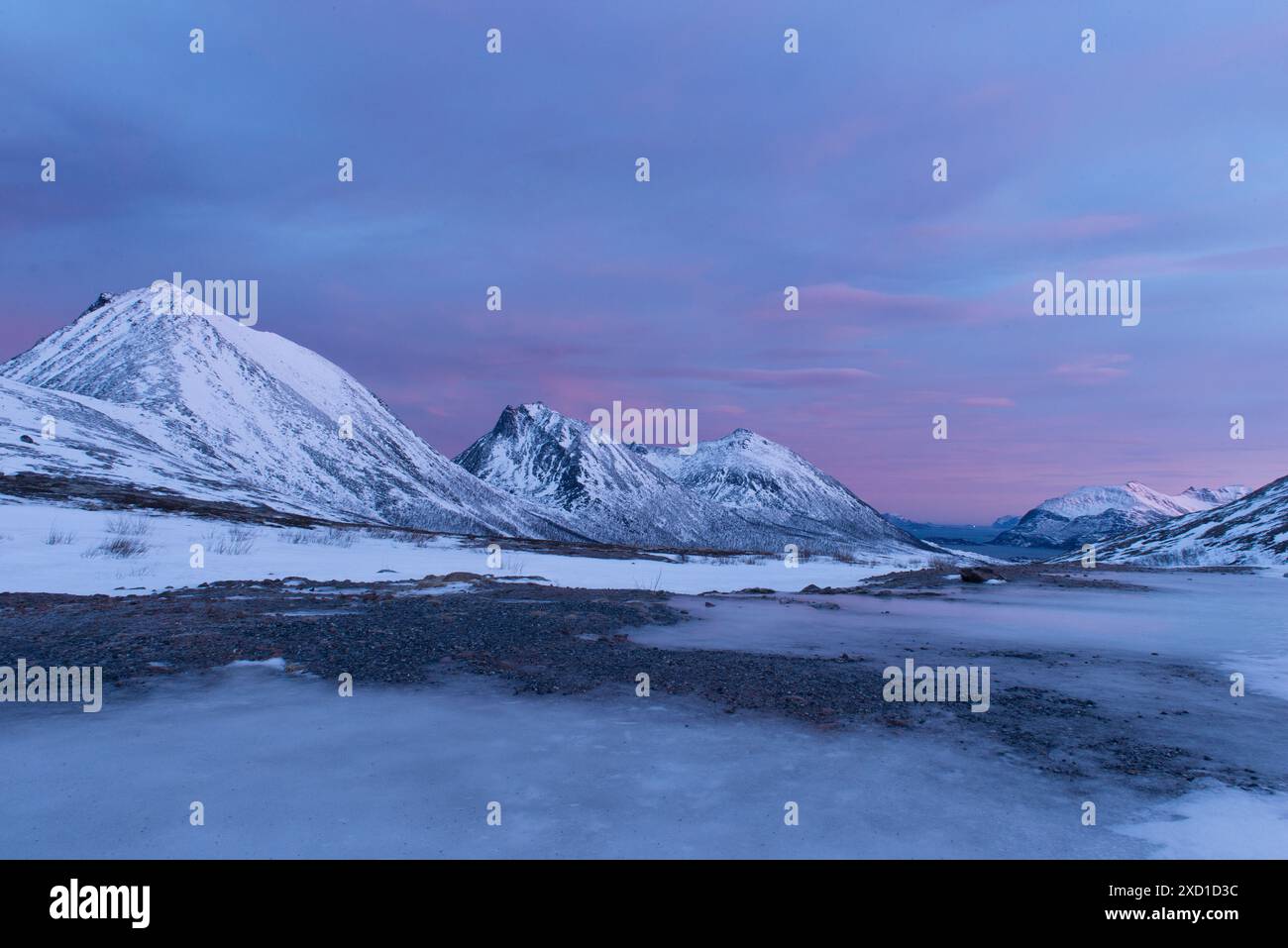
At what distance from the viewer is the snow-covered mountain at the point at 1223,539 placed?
1583 inches

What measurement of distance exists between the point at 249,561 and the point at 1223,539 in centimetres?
5360

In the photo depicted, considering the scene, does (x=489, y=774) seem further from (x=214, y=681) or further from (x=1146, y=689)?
(x=1146, y=689)

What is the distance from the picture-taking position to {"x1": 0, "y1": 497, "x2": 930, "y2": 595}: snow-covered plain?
1917 cm

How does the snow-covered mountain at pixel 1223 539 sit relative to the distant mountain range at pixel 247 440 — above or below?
below

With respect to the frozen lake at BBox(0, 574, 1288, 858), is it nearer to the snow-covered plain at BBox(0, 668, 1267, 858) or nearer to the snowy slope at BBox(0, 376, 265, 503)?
the snow-covered plain at BBox(0, 668, 1267, 858)

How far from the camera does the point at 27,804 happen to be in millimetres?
5824

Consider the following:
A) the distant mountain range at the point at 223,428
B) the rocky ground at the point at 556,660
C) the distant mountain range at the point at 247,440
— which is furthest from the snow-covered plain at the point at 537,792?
the distant mountain range at the point at 223,428

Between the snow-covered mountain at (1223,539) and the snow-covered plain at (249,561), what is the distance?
20.7 metres

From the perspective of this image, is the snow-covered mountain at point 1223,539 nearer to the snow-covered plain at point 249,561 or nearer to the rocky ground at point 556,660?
the snow-covered plain at point 249,561

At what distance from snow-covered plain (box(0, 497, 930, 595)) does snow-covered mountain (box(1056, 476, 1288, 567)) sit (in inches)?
815

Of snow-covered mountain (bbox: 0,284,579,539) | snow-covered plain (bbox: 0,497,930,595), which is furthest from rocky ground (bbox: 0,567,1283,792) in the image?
snow-covered mountain (bbox: 0,284,579,539)

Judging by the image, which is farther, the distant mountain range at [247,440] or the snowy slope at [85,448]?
the distant mountain range at [247,440]

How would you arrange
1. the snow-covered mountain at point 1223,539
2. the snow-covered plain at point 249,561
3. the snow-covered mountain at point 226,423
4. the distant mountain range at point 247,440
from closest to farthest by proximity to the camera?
1. the snow-covered plain at point 249,561
2. the snow-covered mountain at point 1223,539
3. the distant mountain range at point 247,440
4. the snow-covered mountain at point 226,423
